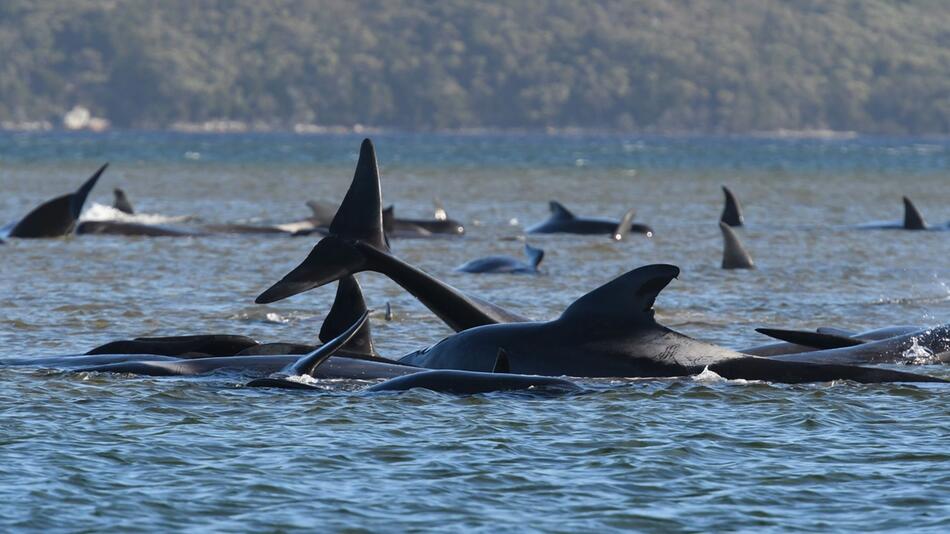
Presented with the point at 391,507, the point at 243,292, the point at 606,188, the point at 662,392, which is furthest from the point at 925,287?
the point at 606,188

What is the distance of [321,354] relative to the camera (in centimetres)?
1462

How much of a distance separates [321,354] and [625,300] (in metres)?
2.50

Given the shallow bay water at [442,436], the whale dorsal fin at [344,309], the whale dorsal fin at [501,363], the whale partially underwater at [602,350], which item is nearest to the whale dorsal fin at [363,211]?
the whale dorsal fin at [344,309]

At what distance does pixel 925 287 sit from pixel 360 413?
15145mm

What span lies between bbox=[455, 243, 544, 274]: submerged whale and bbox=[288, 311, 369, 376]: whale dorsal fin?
43.3 feet

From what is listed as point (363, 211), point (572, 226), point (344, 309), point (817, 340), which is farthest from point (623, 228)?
point (344, 309)

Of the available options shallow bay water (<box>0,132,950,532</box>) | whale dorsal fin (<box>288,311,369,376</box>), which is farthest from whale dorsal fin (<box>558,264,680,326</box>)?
whale dorsal fin (<box>288,311,369,376</box>)

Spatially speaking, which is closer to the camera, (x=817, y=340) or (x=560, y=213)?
(x=817, y=340)

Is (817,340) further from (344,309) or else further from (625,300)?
(344,309)

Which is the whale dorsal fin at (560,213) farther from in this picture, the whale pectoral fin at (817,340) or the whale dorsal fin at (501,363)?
the whale dorsal fin at (501,363)

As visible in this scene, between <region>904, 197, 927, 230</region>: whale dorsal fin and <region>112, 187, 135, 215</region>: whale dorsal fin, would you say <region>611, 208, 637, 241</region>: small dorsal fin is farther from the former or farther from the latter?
<region>112, 187, 135, 215</region>: whale dorsal fin

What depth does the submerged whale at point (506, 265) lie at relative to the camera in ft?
92.8

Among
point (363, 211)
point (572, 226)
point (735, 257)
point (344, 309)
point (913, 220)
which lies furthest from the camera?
point (913, 220)

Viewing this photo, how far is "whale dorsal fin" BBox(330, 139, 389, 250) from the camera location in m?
16.7
